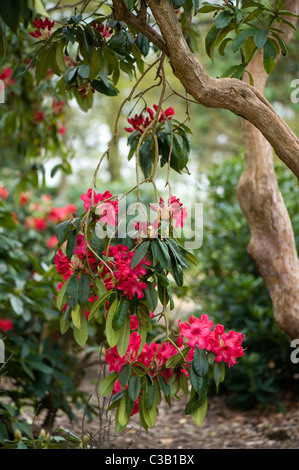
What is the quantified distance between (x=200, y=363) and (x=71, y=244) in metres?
0.45

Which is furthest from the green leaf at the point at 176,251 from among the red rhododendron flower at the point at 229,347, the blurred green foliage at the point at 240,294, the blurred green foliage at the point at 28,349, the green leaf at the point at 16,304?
the blurred green foliage at the point at 240,294

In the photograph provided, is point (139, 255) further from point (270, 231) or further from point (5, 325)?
point (5, 325)

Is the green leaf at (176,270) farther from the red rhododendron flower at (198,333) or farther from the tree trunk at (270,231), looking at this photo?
the tree trunk at (270,231)

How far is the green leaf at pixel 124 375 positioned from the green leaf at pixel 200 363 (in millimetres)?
180

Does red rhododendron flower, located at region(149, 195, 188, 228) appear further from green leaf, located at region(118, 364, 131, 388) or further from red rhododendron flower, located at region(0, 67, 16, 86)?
red rhododendron flower, located at region(0, 67, 16, 86)

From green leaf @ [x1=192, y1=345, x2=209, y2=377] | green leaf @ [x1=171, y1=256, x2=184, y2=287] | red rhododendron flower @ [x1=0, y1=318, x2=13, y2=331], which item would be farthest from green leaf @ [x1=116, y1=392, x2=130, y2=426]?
red rhododendron flower @ [x1=0, y1=318, x2=13, y2=331]

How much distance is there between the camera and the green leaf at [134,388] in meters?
1.31

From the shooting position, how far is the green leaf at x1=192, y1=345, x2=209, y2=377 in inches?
50.2

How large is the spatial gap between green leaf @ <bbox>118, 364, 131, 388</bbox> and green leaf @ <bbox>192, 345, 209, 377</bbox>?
18cm

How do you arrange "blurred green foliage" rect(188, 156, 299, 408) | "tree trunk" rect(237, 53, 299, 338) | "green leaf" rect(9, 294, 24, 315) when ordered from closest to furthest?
"tree trunk" rect(237, 53, 299, 338)
"green leaf" rect(9, 294, 24, 315)
"blurred green foliage" rect(188, 156, 299, 408)

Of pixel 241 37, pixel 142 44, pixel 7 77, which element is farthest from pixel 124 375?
pixel 7 77

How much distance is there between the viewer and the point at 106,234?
1.39 metres
